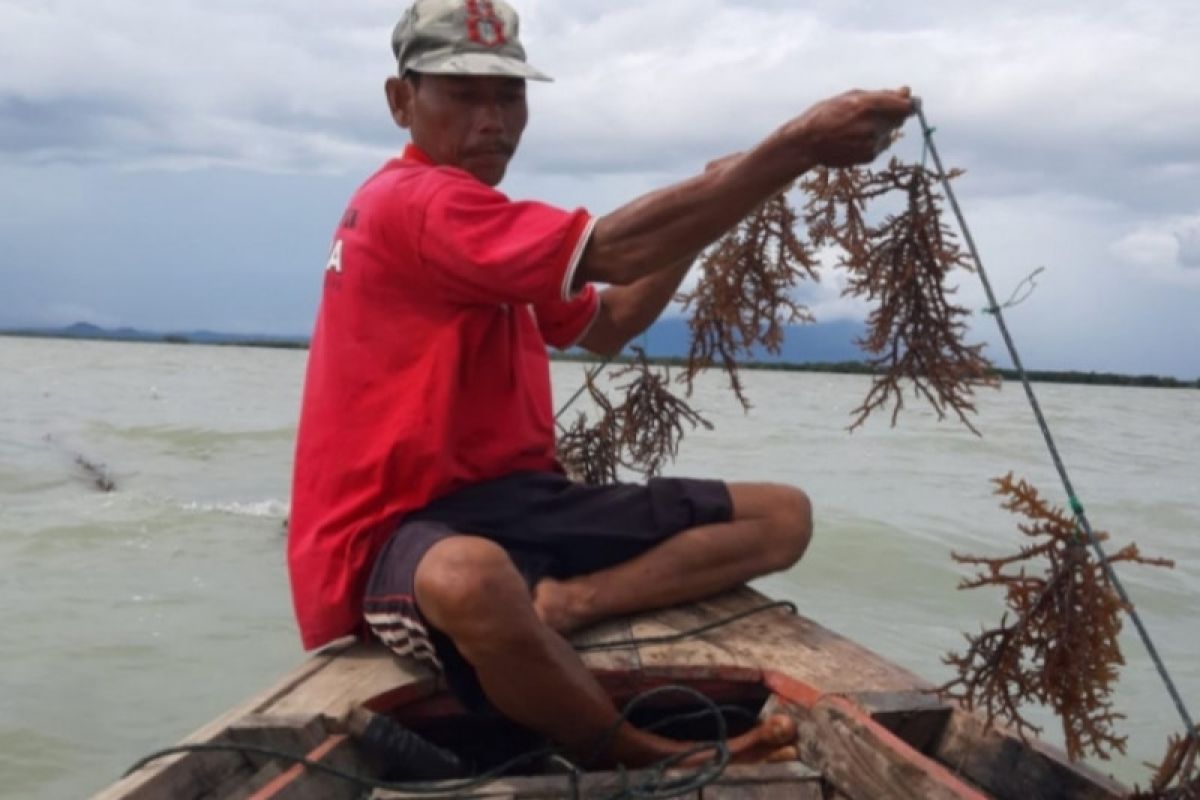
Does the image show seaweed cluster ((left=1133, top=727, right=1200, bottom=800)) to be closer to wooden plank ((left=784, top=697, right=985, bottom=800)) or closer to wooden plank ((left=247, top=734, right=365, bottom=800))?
wooden plank ((left=784, top=697, right=985, bottom=800))

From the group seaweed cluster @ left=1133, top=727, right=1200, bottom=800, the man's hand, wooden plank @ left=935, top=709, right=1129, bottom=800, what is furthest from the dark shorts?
seaweed cluster @ left=1133, top=727, right=1200, bottom=800

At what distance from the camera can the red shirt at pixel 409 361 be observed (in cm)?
271

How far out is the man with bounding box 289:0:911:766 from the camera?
106 inches

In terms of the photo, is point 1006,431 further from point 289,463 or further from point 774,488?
point 774,488

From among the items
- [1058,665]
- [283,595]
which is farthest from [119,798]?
[283,595]

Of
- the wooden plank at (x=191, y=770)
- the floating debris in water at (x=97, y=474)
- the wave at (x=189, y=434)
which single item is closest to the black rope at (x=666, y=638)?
the wooden plank at (x=191, y=770)

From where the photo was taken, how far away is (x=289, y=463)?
1583 centimetres

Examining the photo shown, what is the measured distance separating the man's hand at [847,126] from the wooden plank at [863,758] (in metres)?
1.16

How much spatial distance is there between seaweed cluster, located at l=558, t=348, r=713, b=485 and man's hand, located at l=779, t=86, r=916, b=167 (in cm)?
197

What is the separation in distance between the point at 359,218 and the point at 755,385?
41414 millimetres

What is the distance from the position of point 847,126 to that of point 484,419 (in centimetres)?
116

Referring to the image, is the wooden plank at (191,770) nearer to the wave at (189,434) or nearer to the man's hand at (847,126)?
the man's hand at (847,126)

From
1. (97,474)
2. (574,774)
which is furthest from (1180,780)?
(97,474)

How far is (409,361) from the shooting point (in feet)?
9.75
